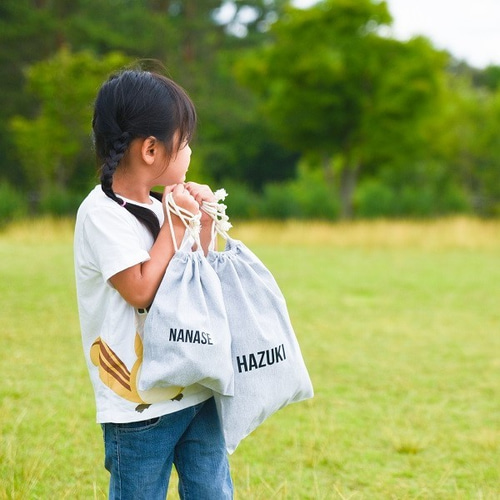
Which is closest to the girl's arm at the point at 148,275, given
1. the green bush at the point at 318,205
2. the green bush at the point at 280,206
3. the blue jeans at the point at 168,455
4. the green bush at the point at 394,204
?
the blue jeans at the point at 168,455

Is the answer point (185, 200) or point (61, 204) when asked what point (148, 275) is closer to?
point (185, 200)

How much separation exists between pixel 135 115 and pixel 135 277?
36 centimetres

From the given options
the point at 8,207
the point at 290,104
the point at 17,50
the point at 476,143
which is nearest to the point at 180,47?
the point at 17,50

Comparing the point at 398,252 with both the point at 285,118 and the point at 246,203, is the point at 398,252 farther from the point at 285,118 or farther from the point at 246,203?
the point at 285,118

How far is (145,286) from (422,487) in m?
1.98

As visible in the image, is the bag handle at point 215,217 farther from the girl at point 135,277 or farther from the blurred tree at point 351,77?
the blurred tree at point 351,77

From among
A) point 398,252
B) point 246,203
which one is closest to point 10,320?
point 398,252

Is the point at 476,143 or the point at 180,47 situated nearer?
the point at 476,143

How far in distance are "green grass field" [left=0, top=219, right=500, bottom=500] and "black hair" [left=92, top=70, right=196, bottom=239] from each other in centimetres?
127

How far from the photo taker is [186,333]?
5.36ft

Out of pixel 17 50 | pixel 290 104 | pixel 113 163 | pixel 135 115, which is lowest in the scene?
pixel 113 163

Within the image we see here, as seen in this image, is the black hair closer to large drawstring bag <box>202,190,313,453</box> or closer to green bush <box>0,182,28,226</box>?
large drawstring bag <box>202,190,313,453</box>

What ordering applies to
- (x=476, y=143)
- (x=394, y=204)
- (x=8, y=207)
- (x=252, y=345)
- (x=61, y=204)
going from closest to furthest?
(x=252, y=345), (x=8, y=207), (x=61, y=204), (x=394, y=204), (x=476, y=143)

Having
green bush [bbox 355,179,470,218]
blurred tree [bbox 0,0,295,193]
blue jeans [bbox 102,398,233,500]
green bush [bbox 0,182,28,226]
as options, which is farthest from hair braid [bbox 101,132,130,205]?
blurred tree [bbox 0,0,295,193]
